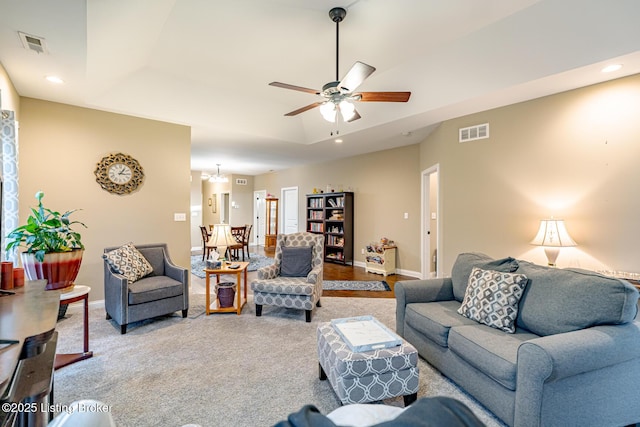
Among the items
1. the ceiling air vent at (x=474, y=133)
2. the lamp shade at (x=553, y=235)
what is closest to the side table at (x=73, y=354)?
the lamp shade at (x=553, y=235)

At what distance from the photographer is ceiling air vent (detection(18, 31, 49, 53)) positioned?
222 centimetres

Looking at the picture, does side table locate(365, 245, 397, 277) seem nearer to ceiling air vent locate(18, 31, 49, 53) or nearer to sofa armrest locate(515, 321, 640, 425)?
sofa armrest locate(515, 321, 640, 425)

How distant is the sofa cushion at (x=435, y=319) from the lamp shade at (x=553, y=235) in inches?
50.1

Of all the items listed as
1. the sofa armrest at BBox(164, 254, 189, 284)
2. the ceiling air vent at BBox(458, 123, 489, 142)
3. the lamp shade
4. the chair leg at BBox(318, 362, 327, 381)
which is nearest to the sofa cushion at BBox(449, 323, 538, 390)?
the chair leg at BBox(318, 362, 327, 381)

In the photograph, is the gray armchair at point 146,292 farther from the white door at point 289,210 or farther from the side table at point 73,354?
the white door at point 289,210

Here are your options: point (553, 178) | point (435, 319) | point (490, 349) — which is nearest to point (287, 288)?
point (435, 319)

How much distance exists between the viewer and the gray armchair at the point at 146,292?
3.02 m

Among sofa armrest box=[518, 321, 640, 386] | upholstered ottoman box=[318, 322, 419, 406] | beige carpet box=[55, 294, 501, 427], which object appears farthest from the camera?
beige carpet box=[55, 294, 501, 427]

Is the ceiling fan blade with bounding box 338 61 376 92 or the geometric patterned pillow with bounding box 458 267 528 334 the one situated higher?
the ceiling fan blade with bounding box 338 61 376 92

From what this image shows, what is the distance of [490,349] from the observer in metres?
1.78

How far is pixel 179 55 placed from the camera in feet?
11.5

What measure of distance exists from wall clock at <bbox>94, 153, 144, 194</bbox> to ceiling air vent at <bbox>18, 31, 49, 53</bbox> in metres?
1.72

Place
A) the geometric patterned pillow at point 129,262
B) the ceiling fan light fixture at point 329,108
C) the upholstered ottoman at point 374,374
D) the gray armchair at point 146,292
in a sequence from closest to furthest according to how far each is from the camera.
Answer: the upholstered ottoman at point 374,374 < the ceiling fan light fixture at point 329,108 < the gray armchair at point 146,292 < the geometric patterned pillow at point 129,262

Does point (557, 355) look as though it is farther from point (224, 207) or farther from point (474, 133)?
point (224, 207)
